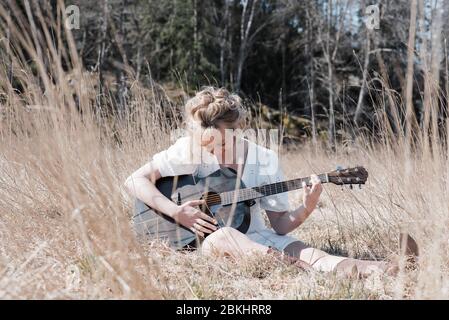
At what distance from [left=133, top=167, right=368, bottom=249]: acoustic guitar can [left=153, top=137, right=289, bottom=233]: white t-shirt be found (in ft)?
0.13

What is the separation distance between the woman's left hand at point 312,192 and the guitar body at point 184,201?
0.92 ft

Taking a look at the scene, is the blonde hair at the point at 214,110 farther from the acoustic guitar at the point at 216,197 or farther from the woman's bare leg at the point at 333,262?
the woman's bare leg at the point at 333,262

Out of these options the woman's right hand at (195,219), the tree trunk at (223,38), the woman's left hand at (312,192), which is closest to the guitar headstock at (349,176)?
the woman's left hand at (312,192)

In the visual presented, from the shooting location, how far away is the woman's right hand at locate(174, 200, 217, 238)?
2.03 meters

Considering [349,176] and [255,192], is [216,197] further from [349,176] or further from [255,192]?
[349,176]

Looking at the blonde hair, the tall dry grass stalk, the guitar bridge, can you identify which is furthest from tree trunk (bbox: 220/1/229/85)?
the guitar bridge

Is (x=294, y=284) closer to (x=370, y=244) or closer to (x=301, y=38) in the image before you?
(x=370, y=244)

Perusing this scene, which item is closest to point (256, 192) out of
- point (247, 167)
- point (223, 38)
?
point (247, 167)

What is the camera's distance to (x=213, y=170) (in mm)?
2225

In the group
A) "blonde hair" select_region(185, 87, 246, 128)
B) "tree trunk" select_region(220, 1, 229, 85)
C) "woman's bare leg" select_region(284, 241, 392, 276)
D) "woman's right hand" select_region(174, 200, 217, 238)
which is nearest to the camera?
"woman's bare leg" select_region(284, 241, 392, 276)

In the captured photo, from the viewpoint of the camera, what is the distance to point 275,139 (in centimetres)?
455

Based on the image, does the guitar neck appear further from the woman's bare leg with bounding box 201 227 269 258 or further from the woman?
the woman's bare leg with bounding box 201 227 269 258

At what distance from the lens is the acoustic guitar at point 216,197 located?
2.08m
